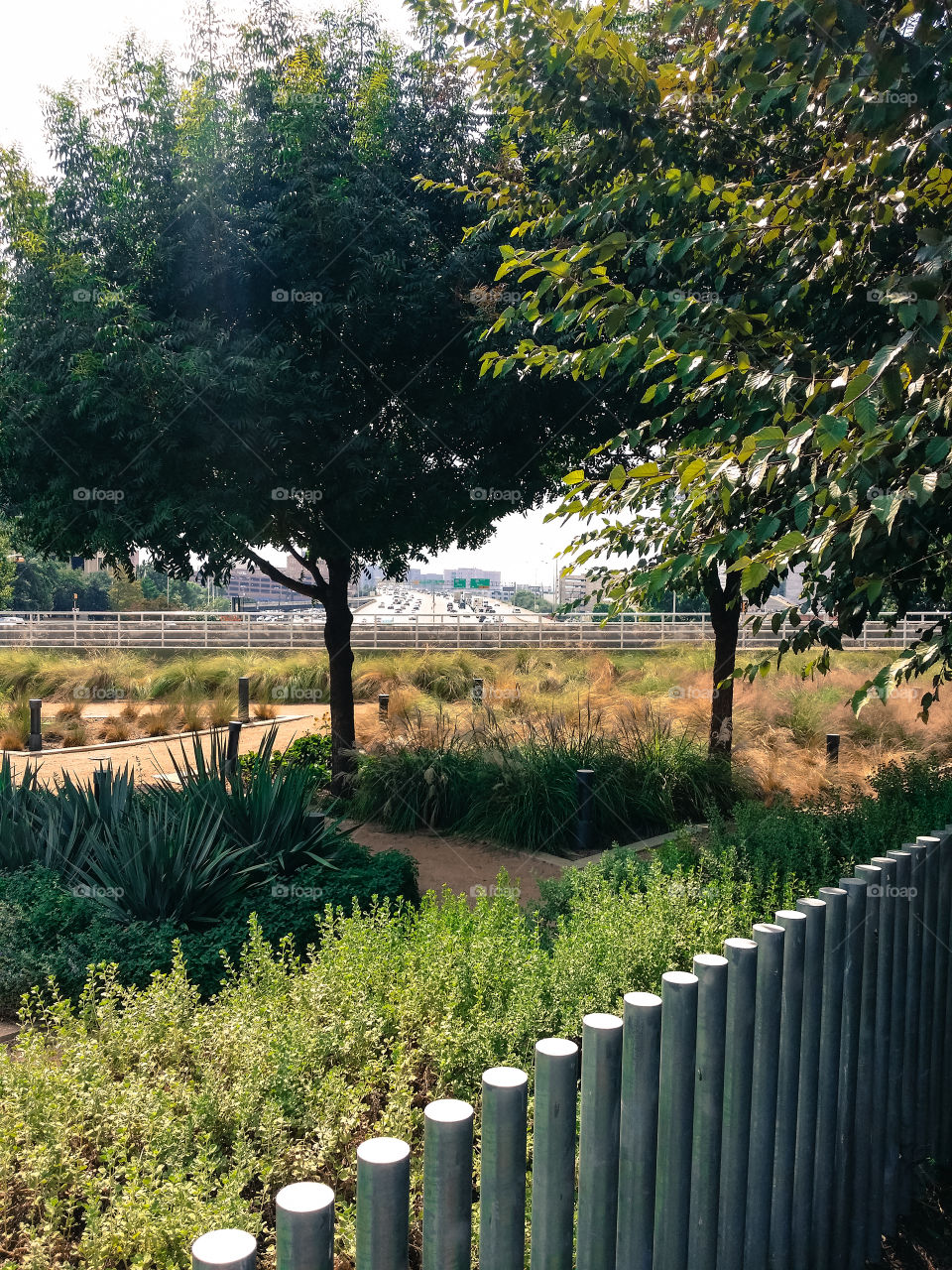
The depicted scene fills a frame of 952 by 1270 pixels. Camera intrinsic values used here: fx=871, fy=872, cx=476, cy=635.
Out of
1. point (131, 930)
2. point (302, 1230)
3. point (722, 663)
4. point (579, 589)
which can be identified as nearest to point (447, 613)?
point (579, 589)

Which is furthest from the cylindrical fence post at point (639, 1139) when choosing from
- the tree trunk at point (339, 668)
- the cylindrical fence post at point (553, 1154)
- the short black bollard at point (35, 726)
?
the short black bollard at point (35, 726)

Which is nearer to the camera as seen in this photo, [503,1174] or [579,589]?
[503,1174]

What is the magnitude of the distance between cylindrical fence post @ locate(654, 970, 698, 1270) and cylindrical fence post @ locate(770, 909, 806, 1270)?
479 mm

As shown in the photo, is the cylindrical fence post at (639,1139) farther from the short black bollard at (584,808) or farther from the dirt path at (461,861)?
the short black bollard at (584,808)

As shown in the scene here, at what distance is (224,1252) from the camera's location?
4.48 ft

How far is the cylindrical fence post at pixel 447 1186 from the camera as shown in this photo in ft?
5.15

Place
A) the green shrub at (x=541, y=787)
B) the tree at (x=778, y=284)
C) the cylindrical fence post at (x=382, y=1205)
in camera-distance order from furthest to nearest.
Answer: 1. the green shrub at (x=541, y=787)
2. the tree at (x=778, y=284)
3. the cylindrical fence post at (x=382, y=1205)

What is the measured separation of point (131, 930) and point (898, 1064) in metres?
3.49

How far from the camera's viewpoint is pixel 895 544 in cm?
302

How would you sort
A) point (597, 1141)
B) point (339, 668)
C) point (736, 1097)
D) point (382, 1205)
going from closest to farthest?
point (382, 1205), point (597, 1141), point (736, 1097), point (339, 668)

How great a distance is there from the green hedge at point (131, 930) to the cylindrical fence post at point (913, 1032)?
2.25 metres

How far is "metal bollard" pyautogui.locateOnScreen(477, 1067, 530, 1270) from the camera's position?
1642 millimetres

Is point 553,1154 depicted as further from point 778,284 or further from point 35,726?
A: point 35,726

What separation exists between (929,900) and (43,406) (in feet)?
22.9
